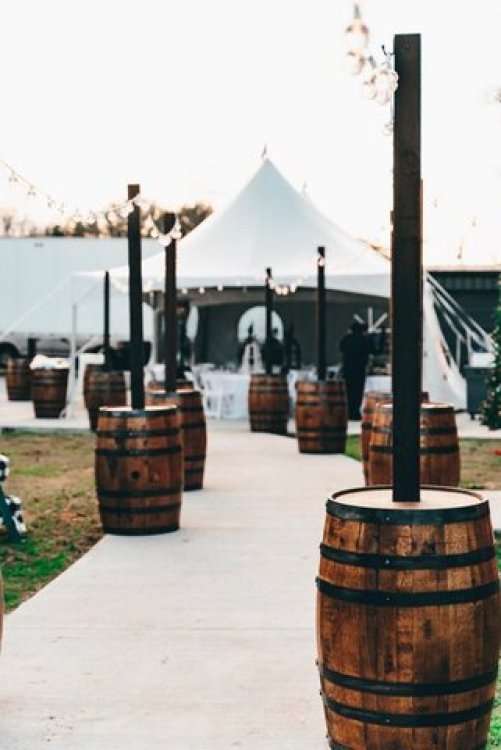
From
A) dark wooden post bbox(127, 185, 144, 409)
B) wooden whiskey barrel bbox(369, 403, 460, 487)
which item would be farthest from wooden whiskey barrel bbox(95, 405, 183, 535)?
wooden whiskey barrel bbox(369, 403, 460, 487)

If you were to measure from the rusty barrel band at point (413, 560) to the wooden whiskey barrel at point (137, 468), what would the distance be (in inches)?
199

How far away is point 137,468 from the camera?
9172 mm

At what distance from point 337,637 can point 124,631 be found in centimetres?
244

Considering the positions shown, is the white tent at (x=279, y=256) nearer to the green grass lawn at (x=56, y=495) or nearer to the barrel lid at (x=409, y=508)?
the green grass lawn at (x=56, y=495)

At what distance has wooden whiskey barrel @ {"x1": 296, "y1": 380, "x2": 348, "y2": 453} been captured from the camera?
15.5 metres

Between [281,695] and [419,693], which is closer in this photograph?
[419,693]

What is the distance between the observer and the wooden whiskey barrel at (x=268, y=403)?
1867cm

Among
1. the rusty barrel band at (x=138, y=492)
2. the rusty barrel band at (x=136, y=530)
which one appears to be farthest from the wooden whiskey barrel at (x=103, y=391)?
the rusty barrel band at (x=138, y=492)

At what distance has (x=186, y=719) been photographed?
5.03 metres

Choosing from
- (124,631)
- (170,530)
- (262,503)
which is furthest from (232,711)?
(262,503)

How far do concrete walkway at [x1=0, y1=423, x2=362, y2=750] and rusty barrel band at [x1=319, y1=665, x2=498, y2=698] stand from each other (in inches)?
25.9

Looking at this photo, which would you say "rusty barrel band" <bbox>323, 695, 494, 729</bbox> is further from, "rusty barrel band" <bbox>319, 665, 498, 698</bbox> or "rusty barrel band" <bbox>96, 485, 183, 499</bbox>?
"rusty barrel band" <bbox>96, 485, 183, 499</bbox>

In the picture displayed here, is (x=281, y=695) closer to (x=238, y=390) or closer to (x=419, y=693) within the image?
(x=419, y=693)

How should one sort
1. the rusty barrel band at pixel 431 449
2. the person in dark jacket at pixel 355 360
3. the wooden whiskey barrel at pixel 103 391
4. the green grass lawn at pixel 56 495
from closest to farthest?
1. the green grass lawn at pixel 56 495
2. the rusty barrel band at pixel 431 449
3. the wooden whiskey barrel at pixel 103 391
4. the person in dark jacket at pixel 355 360
